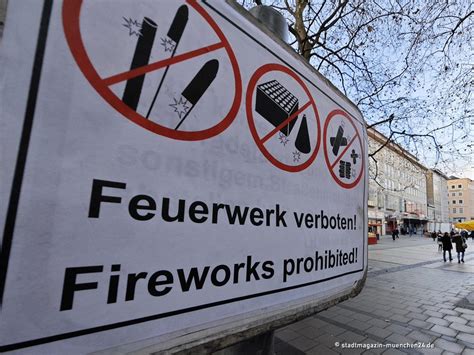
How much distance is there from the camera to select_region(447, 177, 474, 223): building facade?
6869 cm

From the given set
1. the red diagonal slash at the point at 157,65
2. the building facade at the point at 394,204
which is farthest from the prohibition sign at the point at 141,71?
the building facade at the point at 394,204

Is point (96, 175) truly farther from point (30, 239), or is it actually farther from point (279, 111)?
point (279, 111)

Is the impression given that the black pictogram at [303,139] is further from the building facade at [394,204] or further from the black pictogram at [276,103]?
the building facade at [394,204]

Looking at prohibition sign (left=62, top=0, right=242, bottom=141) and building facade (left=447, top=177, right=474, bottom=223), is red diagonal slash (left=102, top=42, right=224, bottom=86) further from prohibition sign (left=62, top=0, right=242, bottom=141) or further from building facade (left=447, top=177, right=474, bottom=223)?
building facade (left=447, top=177, right=474, bottom=223)

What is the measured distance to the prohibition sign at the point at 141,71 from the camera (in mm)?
695

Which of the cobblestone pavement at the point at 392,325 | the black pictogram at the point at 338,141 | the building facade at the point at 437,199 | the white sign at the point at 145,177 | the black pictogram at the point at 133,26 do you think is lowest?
the cobblestone pavement at the point at 392,325

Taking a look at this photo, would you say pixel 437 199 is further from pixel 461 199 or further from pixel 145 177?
pixel 145 177

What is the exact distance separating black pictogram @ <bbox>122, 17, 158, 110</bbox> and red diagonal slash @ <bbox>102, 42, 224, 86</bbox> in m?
0.01

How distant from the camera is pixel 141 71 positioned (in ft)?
2.65

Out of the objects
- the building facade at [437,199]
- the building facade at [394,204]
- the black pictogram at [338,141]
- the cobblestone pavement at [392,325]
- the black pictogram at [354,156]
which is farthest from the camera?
the building facade at [437,199]

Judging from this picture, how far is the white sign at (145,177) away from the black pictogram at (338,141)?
354mm

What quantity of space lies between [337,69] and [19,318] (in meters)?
8.72

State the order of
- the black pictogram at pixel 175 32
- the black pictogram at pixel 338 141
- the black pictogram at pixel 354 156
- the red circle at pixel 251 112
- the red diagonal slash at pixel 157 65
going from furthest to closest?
the black pictogram at pixel 354 156
the black pictogram at pixel 338 141
the red circle at pixel 251 112
the black pictogram at pixel 175 32
the red diagonal slash at pixel 157 65

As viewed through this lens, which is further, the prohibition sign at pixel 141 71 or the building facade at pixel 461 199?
the building facade at pixel 461 199
